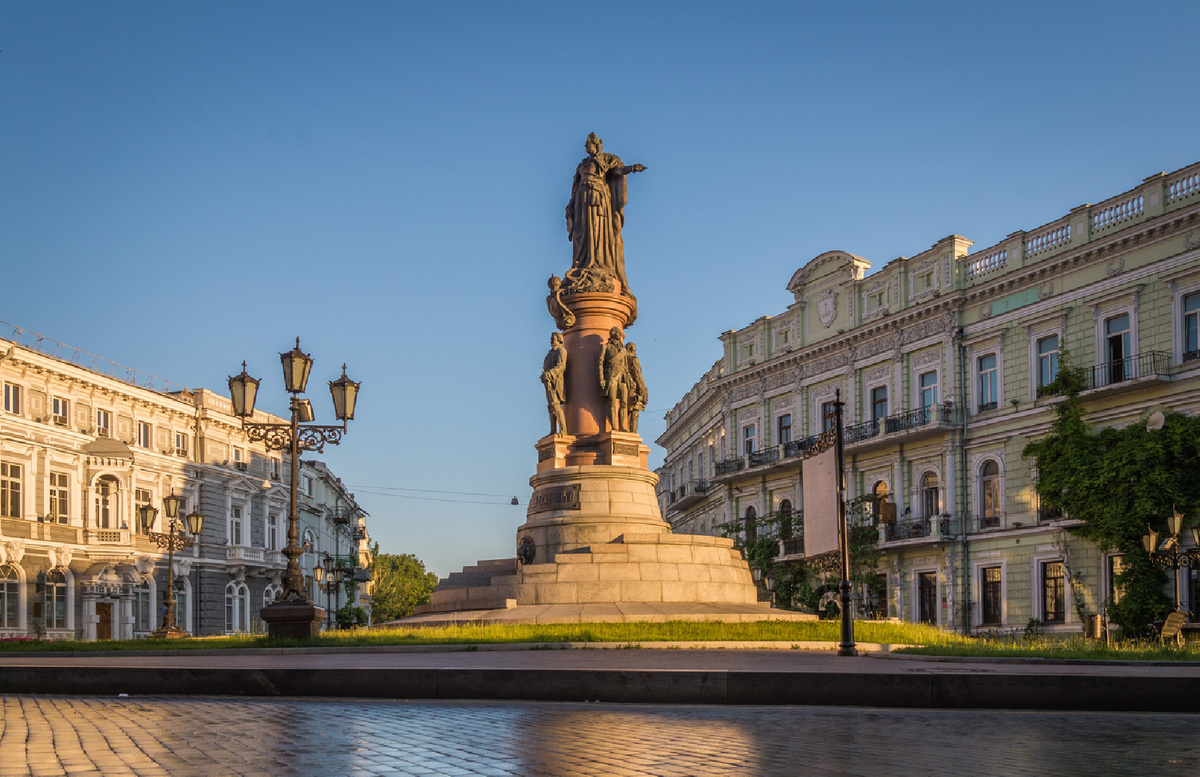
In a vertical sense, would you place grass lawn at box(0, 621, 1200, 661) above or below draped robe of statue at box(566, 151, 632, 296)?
below

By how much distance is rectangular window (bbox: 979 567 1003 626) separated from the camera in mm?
45375

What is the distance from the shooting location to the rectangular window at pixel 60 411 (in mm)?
51594

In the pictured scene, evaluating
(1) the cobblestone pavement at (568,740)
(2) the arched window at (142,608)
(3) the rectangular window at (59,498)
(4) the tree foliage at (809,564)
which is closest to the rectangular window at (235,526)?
(2) the arched window at (142,608)

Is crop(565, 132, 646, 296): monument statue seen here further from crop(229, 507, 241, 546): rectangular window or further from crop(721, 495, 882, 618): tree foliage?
crop(229, 507, 241, 546): rectangular window

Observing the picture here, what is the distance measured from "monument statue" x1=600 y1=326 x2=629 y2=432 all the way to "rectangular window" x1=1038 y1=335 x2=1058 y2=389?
2184cm

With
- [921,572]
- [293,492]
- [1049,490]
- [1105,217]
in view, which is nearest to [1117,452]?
[1049,490]

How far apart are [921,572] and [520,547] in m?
26.9

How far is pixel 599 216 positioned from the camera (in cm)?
2898

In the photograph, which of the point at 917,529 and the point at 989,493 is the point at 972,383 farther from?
Result: the point at 917,529

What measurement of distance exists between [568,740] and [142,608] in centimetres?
5186

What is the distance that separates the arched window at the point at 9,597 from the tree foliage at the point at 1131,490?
38.5 metres

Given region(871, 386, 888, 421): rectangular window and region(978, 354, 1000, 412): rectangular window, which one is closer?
region(978, 354, 1000, 412): rectangular window

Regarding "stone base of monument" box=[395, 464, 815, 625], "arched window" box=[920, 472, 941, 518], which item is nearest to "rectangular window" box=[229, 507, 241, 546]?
"arched window" box=[920, 472, 941, 518]

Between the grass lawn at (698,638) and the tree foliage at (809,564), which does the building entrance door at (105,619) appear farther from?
the grass lawn at (698,638)
